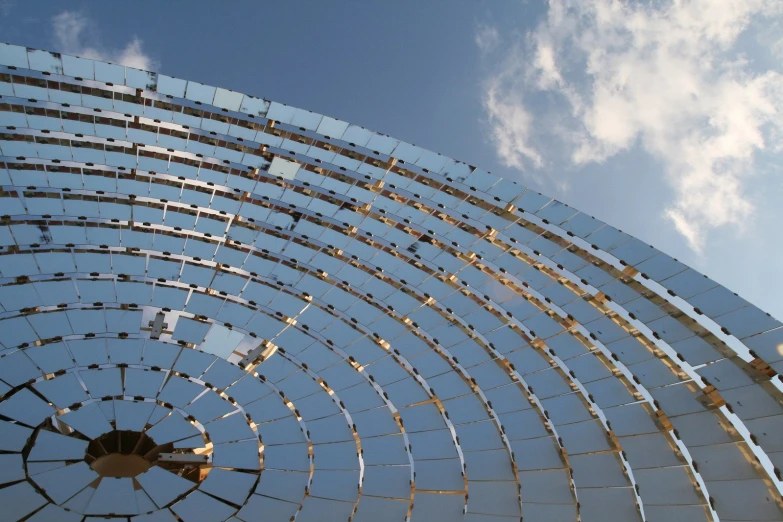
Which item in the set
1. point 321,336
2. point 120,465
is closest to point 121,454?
point 120,465

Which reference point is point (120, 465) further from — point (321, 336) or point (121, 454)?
point (321, 336)

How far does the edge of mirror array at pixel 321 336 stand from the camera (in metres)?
30.8

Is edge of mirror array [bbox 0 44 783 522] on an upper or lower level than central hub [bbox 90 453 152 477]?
upper

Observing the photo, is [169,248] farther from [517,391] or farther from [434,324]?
[517,391]

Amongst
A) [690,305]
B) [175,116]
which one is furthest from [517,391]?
[175,116]

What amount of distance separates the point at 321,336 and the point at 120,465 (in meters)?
12.2

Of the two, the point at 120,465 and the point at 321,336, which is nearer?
the point at 120,465

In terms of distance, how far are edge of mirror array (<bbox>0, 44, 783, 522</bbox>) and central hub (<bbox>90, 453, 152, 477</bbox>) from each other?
0.45 ft

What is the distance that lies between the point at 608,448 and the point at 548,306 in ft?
29.6

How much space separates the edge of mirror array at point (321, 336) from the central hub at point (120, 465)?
0.14 m

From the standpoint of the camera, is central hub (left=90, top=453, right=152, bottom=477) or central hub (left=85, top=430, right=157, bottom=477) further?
central hub (left=85, top=430, right=157, bottom=477)

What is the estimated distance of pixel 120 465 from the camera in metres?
31.5

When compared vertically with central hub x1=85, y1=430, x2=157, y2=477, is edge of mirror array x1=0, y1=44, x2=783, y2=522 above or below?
above

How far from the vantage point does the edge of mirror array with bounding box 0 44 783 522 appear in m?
30.8
